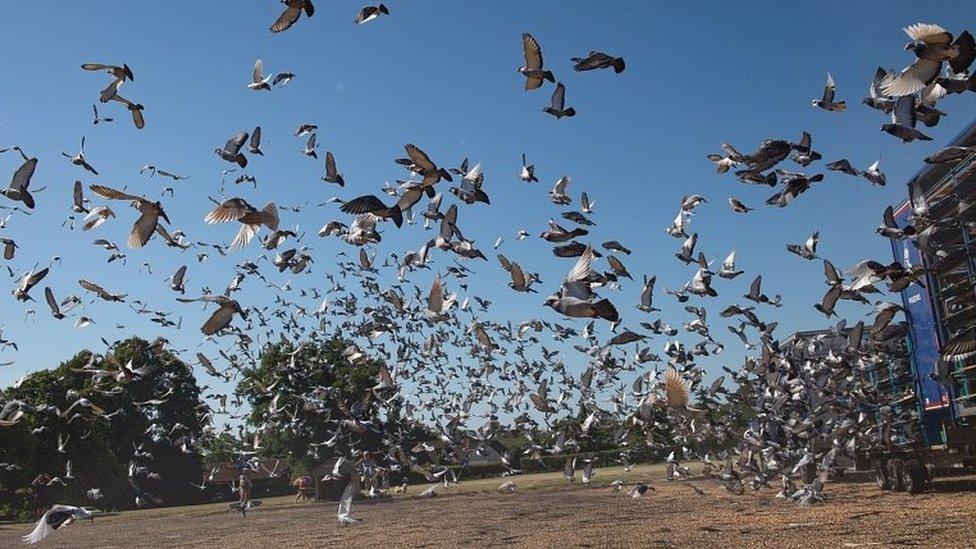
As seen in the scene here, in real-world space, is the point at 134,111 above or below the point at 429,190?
above

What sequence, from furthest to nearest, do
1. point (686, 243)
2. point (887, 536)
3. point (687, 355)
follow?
point (687, 355), point (686, 243), point (887, 536)

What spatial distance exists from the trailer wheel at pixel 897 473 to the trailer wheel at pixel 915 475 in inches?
11.4

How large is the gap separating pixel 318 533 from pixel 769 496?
1367 centimetres

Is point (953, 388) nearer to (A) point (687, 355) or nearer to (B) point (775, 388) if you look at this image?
(B) point (775, 388)

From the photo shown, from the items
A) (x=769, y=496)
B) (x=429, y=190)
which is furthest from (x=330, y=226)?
(x=769, y=496)

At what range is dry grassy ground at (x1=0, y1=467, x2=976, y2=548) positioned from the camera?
45.4 ft

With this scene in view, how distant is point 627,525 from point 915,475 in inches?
323

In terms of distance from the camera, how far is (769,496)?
22375 mm

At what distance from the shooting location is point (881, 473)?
70.8 ft

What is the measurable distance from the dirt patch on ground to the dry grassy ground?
33 millimetres

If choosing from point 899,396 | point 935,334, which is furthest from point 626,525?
point 899,396

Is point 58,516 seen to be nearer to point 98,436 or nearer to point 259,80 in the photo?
point 259,80

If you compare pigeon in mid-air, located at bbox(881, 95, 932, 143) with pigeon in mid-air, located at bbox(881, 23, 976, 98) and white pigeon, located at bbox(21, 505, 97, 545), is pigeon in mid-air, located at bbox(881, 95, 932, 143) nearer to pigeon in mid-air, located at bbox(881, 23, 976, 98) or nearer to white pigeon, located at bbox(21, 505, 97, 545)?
pigeon in mid-air, located at bbox(881, 23, 976, 98)

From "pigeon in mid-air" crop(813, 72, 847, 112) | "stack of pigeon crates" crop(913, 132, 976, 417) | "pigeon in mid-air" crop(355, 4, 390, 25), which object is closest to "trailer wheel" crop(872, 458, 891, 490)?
"stack of pigeon crates" crop(913, 132, 976, 417)
